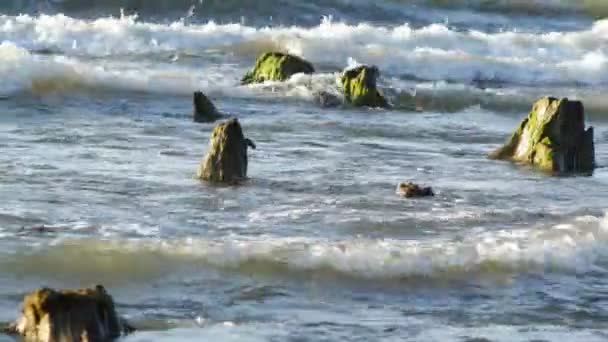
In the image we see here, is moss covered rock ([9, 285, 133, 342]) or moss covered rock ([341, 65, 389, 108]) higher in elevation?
moss covered rock ([341, 65, 389, 108])

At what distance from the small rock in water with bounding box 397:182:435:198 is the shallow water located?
0.39 ft

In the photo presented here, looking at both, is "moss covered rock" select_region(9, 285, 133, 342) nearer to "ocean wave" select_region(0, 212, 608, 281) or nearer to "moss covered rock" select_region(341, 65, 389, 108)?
"ocean wave" select_region(0, 212, 608, 281)

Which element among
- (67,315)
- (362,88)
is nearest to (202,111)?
(362,88)

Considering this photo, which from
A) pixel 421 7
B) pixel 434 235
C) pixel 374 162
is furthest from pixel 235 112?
pixel 421 7

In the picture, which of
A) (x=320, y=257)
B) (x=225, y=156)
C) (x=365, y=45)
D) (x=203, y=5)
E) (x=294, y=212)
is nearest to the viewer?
(x=320, y=257)

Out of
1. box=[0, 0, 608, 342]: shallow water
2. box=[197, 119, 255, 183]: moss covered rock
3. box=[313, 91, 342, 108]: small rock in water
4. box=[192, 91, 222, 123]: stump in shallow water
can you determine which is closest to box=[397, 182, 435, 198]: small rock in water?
box=[0, 0, 608, 342]: shallow water

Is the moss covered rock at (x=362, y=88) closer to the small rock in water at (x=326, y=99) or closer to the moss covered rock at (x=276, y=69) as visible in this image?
the small rock in water at (x=326, y=99)

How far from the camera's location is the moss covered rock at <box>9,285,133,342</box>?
6527mm

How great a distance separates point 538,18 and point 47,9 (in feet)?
31.9

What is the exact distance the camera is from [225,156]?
37.2ft

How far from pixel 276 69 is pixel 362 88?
170cm

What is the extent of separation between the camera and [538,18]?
1243 inches

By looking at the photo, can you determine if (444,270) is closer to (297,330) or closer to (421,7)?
(297,330)

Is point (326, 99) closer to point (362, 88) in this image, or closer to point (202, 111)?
point (362, 88)
